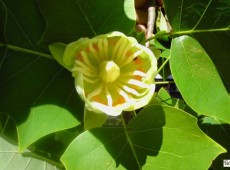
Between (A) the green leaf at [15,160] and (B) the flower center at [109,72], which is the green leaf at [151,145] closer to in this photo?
(B) the flower center at [109,72]

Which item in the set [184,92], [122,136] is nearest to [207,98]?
[184,92]

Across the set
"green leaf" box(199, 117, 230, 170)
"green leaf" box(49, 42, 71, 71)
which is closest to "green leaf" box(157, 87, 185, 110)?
"green leaf" box(199, 117, 230, 170)

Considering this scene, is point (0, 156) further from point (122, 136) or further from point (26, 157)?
point (122, 136)

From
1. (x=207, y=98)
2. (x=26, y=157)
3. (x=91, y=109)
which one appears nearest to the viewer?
(x=91, y=109)

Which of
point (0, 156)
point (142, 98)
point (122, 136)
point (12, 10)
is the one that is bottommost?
point (0, 156)

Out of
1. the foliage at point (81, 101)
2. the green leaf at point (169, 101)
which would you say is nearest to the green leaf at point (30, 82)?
the foliage at point (81, 101)

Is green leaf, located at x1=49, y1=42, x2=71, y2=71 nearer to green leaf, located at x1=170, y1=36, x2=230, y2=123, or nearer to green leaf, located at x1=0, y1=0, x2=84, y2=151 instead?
green leaf, located at x1=0, y1=0, x2=84, y2=151

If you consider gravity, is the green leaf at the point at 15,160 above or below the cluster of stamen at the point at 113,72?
below
